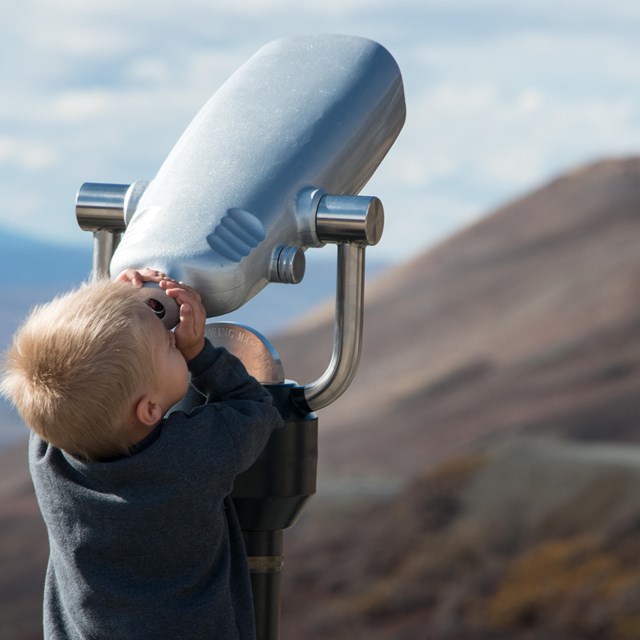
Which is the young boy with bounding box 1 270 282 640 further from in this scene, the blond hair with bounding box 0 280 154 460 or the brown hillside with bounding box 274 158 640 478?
the brown hillside with bounding box 274 158 640 478

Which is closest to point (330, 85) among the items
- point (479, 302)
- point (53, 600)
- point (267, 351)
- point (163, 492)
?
point (267, 351)

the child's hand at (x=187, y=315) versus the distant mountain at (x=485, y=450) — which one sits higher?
the child's hand at (x=187, y=315)

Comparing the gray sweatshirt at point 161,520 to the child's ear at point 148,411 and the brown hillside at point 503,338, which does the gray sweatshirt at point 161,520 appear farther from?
the brown hillside at point 503,338

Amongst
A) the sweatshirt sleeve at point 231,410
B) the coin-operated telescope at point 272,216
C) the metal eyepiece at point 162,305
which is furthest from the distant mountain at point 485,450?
the metal eyepiece at point 162,305

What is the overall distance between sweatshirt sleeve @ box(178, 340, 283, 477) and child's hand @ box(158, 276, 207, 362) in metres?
0.03

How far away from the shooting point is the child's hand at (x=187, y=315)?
1.41 metres

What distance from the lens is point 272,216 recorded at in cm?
154

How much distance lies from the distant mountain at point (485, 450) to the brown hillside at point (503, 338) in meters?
0.03

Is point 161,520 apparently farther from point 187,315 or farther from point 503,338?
point 503,338

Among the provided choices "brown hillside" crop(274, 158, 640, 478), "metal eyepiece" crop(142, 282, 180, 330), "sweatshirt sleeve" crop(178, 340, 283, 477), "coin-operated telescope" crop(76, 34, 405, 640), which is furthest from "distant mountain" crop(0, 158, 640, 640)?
"metal eyepiece" crop(142, 282, 180, 330)

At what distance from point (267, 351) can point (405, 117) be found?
16.7 inches

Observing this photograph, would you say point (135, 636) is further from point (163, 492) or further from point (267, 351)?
point (267, 351)

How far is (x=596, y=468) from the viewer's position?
9219 mm

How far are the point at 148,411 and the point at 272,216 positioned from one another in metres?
0.30
